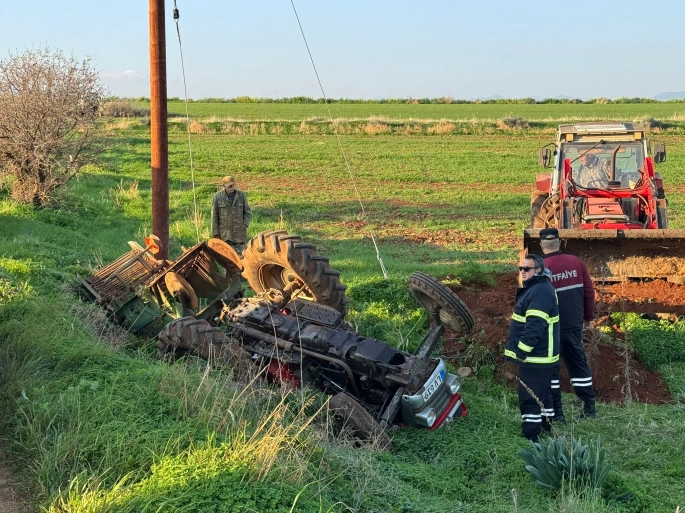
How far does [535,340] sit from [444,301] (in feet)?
2.89

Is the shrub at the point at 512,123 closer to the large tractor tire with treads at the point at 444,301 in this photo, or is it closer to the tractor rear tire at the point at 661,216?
the tractor rear tire at the point at 661,216

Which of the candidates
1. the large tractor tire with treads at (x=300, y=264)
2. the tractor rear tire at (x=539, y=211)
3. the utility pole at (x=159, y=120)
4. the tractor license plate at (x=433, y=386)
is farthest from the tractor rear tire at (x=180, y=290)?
the tractor rear tire at (x=539, y=211)

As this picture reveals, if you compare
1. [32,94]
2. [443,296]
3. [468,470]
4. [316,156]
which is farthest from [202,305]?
[316,156]

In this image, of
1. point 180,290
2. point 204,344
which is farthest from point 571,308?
point 180,290

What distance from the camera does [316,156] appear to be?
35.0m

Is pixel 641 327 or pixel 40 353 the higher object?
pixel 40 353

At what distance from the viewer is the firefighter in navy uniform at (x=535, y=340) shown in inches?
260

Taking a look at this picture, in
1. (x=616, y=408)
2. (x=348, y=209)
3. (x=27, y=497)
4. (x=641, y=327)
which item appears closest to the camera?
(x=27, y=497)

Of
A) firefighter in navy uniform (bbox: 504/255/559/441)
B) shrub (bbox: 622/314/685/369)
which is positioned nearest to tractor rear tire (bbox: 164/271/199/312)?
firefighter in navy uniform (bbox: 504/255/559/441)

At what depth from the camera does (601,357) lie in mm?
8828

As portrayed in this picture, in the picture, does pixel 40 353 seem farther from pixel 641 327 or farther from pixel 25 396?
pixel 641 327

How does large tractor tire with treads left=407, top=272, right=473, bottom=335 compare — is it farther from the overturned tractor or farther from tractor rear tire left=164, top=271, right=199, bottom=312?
tractor rear tire left=164, top=271, right=199, bottom=312

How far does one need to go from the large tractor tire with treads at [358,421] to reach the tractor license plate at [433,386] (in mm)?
530

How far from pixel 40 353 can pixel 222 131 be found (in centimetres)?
4447
